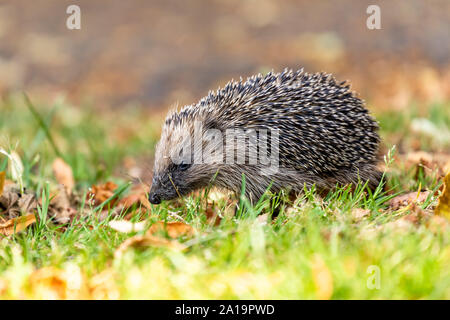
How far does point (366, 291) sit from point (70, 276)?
70.8 inches

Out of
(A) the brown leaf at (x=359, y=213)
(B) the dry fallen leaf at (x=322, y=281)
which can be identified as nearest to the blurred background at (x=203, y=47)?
(A) the brown leaf at (x=359, y=213)

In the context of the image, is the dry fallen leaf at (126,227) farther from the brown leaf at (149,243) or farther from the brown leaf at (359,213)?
the brown leaf at (359,213)

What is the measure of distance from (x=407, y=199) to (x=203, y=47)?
34.6 ft

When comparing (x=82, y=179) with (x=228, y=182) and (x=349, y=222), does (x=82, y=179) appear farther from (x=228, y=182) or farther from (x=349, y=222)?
(x=349, y=222)

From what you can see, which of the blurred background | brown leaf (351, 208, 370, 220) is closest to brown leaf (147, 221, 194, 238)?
brown leaf (351, 208, 370, 220)

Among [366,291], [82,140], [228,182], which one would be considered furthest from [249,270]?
[82,140]

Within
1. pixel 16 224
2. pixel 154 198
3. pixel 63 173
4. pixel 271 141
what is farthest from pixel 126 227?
pixel 63 173

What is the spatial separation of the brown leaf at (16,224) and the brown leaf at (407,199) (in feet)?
10.1

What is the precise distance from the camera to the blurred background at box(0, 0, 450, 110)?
42.3ft

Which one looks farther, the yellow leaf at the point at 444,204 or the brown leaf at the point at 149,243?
the yellow leaf at the point at 444,204

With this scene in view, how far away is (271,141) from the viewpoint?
5.61 metres

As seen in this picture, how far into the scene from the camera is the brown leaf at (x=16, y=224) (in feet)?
14.9

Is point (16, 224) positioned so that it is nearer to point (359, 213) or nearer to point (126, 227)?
point (126, 227)

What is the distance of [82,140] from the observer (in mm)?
9438
